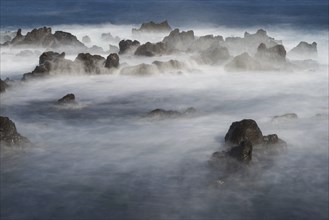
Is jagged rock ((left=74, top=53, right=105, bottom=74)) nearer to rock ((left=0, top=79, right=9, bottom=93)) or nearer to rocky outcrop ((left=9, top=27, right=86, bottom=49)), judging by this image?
rock ((left=0, top=79, right=9, bottom=93))

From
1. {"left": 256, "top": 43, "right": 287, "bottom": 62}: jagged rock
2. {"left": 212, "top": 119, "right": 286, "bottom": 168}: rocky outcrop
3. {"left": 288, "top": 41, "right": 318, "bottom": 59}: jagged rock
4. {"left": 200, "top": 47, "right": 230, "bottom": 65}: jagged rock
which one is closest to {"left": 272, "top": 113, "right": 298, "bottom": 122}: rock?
{"left": 212, "top": 119, "right": 286, "bottom": 168}: rocky outcrop

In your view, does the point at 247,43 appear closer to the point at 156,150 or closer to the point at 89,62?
the point at 89,62

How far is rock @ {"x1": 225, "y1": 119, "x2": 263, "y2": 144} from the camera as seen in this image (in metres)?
15.5

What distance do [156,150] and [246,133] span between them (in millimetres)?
2832

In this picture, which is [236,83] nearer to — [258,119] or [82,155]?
[258,119]

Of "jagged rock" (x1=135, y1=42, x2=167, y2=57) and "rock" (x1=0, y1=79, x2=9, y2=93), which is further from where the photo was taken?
"jagged rock" (x1=135, y1=42, x2=167, y2=57)

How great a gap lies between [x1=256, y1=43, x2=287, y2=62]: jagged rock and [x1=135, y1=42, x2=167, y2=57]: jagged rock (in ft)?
21.6

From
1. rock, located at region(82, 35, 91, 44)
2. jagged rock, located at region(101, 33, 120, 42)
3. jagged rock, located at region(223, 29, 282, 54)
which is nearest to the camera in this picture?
jagged rock, located at region(223, 29, 282, 54)

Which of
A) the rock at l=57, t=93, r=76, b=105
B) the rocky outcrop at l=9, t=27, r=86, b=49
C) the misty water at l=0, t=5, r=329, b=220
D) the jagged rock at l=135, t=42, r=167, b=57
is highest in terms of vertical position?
the rocky outcrop at l=9, t=27, r=86, b=49

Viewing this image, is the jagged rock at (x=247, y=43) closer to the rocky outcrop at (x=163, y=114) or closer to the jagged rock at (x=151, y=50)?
the jagged rock at (x=151, y=50)

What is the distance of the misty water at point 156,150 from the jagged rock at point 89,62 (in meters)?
0.93

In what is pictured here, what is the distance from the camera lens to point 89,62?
2941 cm

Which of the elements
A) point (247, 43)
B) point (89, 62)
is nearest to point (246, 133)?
point (89, 62)

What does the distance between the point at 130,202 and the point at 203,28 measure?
48.4 meters
